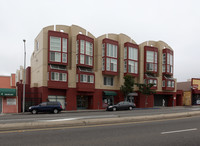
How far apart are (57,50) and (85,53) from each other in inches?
190

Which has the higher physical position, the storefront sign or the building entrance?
the storefront sign

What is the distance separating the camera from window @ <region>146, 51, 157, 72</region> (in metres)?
38.7

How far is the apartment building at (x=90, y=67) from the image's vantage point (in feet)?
95.0

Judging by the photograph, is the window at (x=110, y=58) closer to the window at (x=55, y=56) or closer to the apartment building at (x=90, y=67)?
the apartment building at (x=90, y=67)

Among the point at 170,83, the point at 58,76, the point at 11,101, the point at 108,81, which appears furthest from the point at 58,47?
the point at 170,83

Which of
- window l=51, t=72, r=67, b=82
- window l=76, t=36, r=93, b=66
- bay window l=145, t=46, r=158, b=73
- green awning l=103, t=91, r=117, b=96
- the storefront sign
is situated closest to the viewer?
the storefront sign

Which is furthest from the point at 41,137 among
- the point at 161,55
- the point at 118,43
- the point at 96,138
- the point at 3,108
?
the point at 161,55

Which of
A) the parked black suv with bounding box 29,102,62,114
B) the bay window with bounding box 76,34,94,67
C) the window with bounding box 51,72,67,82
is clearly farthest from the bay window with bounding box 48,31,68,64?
the parked black suv with bounding box 29,102,62,114

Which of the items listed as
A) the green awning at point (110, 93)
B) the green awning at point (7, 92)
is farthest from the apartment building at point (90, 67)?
the green awning at point (7, 92)

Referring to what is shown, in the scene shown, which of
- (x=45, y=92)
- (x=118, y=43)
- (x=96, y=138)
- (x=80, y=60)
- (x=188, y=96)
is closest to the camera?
(x=96, y=138)

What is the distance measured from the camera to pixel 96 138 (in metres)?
7.57

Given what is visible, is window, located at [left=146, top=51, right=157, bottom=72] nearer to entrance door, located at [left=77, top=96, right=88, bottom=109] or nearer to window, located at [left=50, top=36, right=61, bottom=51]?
entrance door, located at [left=77, top=96, right=88, bottom=109]

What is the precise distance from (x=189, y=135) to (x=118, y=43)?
2945cm

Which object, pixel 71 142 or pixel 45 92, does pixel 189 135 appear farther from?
pixel 45 92
